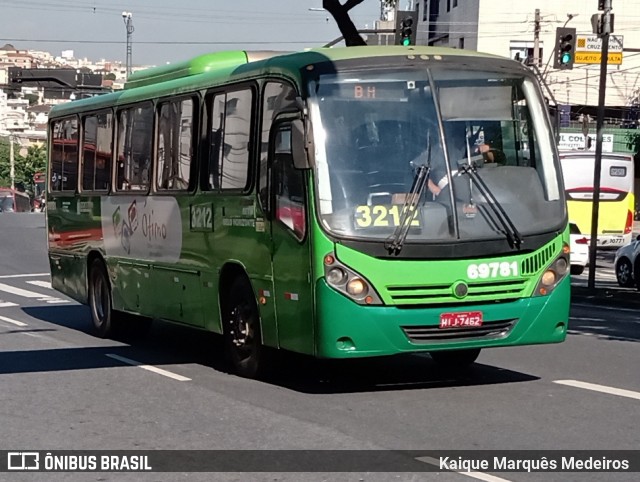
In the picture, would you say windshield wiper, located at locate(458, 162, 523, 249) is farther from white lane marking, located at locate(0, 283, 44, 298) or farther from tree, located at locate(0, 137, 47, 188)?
tree, located at locate(0, 137, 47, 188)

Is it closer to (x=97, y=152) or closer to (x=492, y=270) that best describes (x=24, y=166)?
(x=97, y=152)

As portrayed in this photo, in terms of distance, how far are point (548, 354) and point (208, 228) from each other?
12.5 feet

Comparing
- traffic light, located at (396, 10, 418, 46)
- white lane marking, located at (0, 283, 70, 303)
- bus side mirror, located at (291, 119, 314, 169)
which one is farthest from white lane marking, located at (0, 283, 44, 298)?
bus side mirror, located at (291, 119, 314, 169)

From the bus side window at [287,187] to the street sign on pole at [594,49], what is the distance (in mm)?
26274

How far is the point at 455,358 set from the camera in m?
12.5

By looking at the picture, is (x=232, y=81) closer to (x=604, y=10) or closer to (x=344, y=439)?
(x=344, y=439)

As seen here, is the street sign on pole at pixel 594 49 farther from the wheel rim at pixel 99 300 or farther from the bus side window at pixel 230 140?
the bus side window at pixel 230 140

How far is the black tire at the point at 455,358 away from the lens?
1231 cm

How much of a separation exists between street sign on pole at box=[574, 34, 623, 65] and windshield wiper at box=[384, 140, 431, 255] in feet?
87.1

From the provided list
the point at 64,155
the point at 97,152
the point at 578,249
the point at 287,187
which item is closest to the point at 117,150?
the point at 97,152

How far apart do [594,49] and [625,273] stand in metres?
16.7

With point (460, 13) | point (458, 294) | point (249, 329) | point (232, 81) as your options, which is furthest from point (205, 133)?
point (460, 13)

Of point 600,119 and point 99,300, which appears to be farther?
point 600,119

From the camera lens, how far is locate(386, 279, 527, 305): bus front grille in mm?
10484
